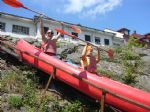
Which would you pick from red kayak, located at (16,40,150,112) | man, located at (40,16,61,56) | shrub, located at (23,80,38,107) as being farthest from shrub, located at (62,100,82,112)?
man, located at (40,16,61,56)

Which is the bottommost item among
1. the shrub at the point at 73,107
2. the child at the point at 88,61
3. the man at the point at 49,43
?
the shrub at the point at 73,107

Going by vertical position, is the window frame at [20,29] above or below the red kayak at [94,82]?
above

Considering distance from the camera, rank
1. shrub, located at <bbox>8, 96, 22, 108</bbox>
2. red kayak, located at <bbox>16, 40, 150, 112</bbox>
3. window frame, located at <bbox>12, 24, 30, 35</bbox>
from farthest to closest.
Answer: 1. window frame, located at <bbox>12, 24, 30, 35</bbox>
2. red kayak, located at <bbox>16, 40, 150, 112</bbox>
3. shrub, located at <bbox>8, 96, 22, 108</bbox>

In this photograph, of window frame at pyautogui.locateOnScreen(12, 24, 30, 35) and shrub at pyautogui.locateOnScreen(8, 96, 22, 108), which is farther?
window frame at pyautogui.locateOnScreen(12, 24, 30, 35)

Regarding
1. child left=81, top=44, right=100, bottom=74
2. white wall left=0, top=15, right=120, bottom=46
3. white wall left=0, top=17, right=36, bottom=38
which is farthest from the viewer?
white wall left=0, top=15, right=120, bottom=46

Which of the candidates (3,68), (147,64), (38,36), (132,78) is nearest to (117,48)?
(147,64)

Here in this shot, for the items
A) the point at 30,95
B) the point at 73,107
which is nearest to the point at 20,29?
the point at 30,95

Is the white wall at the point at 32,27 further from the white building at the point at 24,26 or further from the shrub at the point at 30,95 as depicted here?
the shrub at the point at 30,95

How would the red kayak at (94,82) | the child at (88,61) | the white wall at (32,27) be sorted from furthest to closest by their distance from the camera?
the white wall at (32,27), the child at (88,61), the red kayak at (94,82)

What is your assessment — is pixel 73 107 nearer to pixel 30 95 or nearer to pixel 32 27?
pixel 30 95

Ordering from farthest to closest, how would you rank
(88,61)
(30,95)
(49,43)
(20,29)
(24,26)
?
1. (24,26)
2. (20,29)
3. (49,43)
4. (88,61)
5. (30,95)

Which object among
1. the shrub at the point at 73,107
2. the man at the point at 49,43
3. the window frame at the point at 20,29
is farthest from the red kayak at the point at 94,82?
the window frame at the point at 20,29

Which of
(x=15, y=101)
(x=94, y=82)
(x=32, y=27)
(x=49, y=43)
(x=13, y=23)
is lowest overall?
(x=15, y=101)

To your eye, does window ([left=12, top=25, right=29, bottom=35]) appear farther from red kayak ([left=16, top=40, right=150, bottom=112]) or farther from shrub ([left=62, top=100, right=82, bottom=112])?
shrub ([left=62, top=100, right=82, bottom=112])
